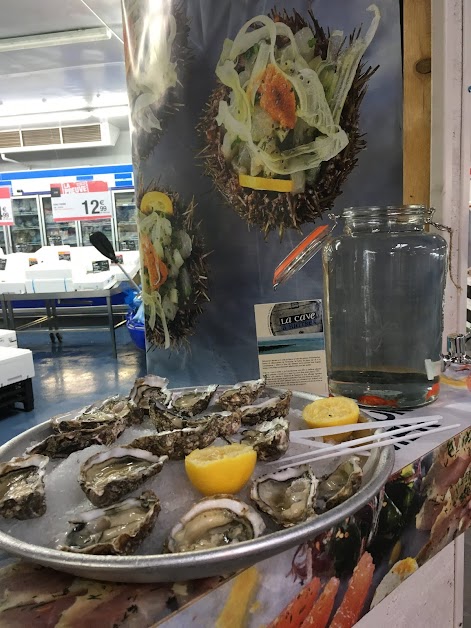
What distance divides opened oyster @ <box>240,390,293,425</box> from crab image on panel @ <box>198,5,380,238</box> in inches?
26.2

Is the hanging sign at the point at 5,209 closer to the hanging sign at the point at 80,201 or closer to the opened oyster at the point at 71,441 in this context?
the hanging sign at the point at 80,201

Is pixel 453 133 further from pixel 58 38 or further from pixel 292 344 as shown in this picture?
pixel 58 38

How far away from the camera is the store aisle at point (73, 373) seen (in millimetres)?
4051

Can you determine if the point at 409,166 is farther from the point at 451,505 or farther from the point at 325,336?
the point at 451,505

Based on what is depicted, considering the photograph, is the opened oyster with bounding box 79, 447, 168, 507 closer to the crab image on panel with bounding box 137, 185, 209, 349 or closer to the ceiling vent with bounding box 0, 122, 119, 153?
the crab image on panel with bounding box 137, 185, 209, 349

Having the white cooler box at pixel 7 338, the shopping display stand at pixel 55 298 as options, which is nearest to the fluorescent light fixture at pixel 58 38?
the white cooler box at pixel 7 338

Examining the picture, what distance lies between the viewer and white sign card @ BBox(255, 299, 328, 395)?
3.56 feet

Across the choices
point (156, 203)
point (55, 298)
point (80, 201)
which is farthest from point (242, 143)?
point (80, 201)

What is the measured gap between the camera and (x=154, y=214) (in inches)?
60.9

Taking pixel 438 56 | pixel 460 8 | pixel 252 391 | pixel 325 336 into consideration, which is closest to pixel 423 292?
pixel 325 336

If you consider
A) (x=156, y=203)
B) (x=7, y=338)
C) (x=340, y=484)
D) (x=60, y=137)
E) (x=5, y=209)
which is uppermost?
(x=60, y=137)

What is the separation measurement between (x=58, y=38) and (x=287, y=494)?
14.8ft

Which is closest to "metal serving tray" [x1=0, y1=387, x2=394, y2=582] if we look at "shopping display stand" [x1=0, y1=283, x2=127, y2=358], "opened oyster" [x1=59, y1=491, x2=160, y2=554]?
"opened oyster" [x1=59, y1=491, x2=160, y2=554]

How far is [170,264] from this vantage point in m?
1.55
